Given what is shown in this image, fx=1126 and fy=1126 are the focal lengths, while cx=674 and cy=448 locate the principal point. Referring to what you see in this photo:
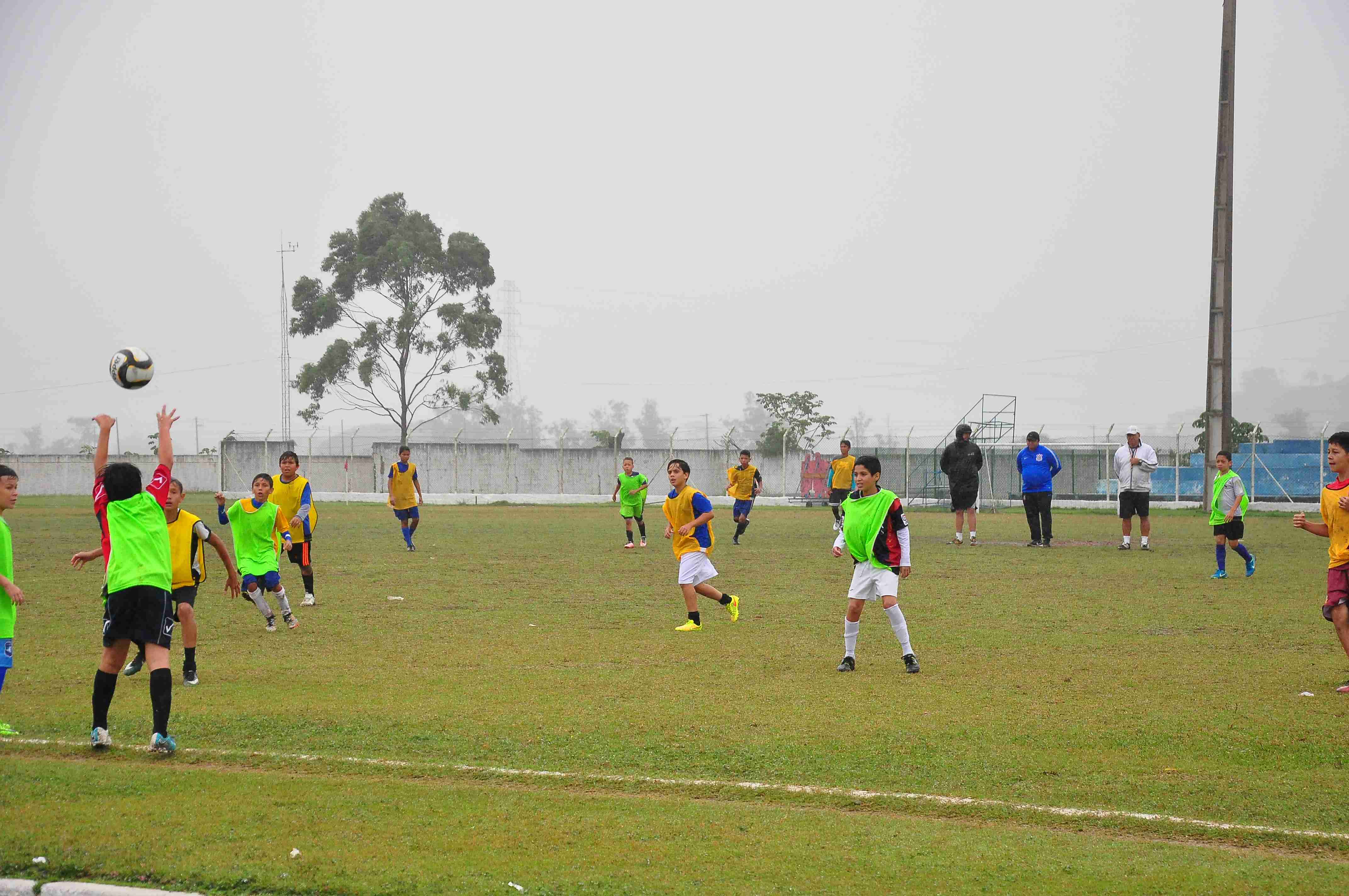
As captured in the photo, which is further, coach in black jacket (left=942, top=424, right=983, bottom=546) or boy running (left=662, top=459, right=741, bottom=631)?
coach in black jacket (left=942, top=424, right=983, bottom=546)

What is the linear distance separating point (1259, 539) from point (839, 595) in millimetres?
13177

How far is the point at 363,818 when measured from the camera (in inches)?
214

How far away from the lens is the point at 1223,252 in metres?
28.0

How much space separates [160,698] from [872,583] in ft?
17.7

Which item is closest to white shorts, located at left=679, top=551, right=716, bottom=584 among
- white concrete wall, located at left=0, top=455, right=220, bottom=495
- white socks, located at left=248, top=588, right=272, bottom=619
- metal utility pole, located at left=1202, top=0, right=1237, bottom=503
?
white socks, located at left=248, top=588, right=272, bottom=619

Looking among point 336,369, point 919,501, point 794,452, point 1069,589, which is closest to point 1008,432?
point 919,501

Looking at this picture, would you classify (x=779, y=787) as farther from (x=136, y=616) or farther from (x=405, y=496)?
(x=405, y=496)

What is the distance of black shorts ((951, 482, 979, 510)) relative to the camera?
21578 millimetres

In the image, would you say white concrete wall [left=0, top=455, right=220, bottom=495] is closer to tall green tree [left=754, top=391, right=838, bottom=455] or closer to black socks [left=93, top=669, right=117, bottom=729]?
tall green tree [left=754, top=391, right=838, bottom=455]

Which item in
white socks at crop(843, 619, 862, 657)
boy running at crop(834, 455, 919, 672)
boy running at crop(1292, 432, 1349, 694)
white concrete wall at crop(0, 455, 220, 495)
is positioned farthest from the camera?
white concrete wall at crop(0, 455, 220, 495)

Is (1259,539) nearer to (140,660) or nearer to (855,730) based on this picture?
(855,730)

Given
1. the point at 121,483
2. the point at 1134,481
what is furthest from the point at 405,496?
the point at 121,483

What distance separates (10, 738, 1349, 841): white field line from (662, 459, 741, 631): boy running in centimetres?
537

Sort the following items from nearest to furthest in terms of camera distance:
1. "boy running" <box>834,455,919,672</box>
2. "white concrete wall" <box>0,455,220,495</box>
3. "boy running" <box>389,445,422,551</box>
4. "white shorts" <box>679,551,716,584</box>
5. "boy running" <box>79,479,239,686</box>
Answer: "boy running" <box>79,479,239,686</box> → "boy running" <box>834,455,919,672</box> → "white shorts" <box>679,551,716,584</box> → "boy running" <box>389,445,422,551</box> → "white concrete wall" <box>0,455,220,495</box>
